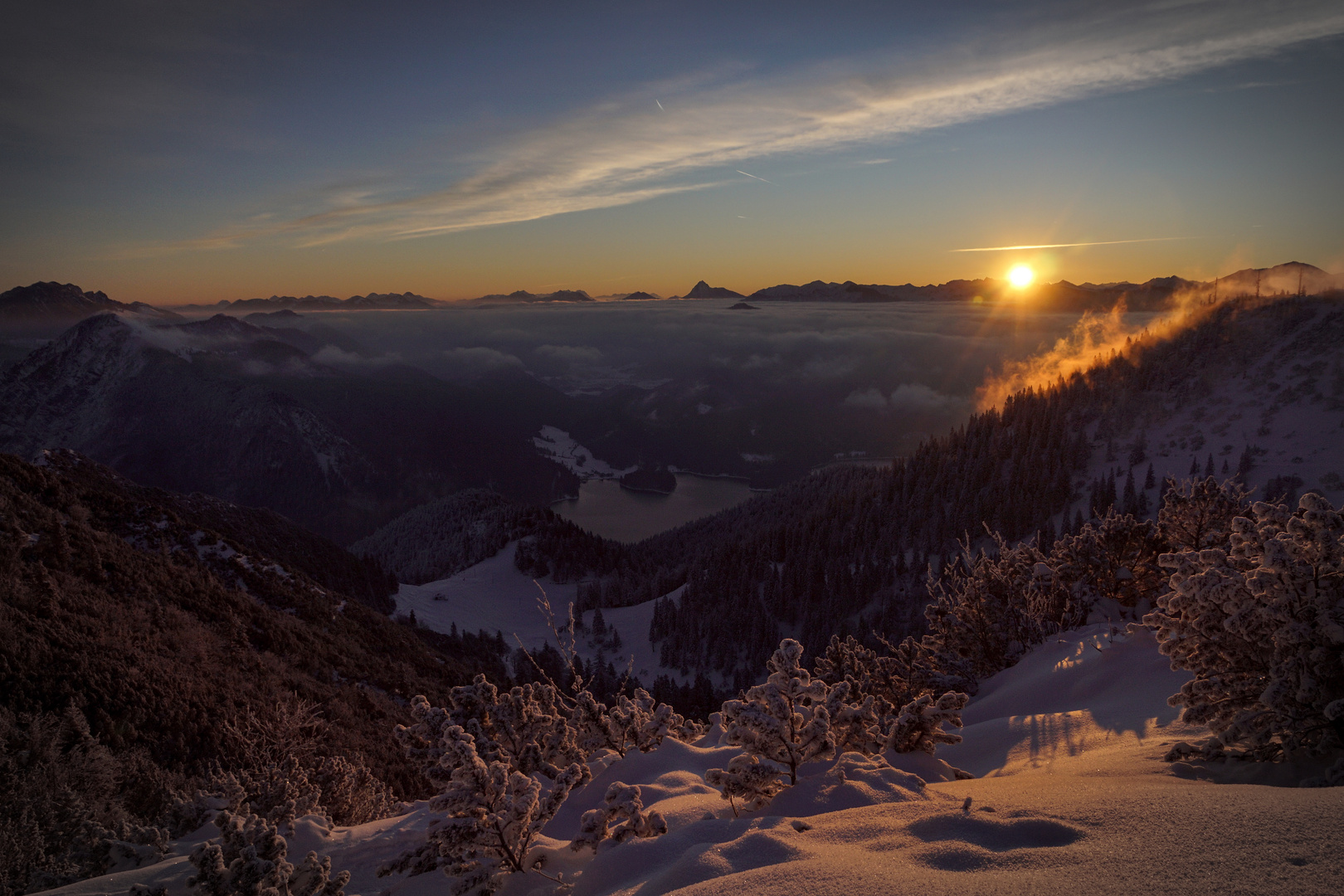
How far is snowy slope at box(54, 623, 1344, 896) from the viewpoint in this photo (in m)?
4.44

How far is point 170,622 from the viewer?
2652 cm

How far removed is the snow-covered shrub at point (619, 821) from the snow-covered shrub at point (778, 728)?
36.7 inches

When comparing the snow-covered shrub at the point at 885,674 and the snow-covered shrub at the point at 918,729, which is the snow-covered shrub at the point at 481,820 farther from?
the snow-covered shrub at the point at 885,674

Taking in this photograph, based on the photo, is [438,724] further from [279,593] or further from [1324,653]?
[279,593]

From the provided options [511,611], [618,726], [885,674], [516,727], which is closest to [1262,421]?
[885,674]

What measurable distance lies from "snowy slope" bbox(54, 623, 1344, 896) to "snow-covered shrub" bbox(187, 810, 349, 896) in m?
1.27

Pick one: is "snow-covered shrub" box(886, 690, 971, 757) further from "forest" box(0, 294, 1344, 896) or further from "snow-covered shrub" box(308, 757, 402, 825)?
"snow-covered shrub" box(308, 757, 402, 825)

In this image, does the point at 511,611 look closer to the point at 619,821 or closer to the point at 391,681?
the point at 391,681

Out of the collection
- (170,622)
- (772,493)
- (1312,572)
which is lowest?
(772,493)

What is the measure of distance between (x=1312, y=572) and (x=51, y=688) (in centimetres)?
2582

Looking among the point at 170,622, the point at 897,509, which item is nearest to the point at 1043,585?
the point at 170,622

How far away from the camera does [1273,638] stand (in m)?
7.30

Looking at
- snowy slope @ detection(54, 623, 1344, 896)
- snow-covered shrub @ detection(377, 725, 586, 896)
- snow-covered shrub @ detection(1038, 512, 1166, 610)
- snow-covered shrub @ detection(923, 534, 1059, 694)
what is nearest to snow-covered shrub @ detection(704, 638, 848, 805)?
snowy slope @ detection(54, 623, 1344, 896)

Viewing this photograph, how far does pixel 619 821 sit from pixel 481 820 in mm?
1602
